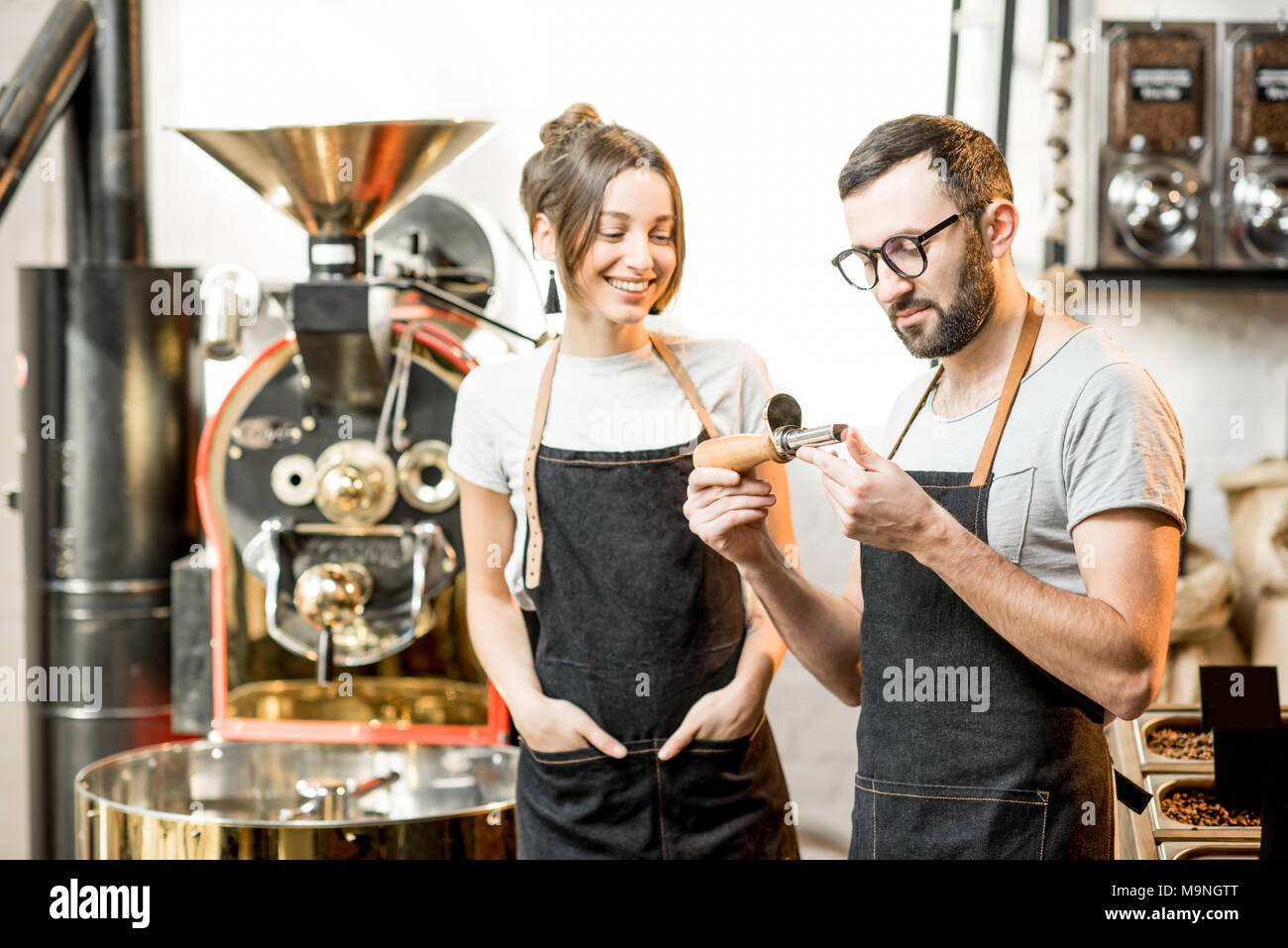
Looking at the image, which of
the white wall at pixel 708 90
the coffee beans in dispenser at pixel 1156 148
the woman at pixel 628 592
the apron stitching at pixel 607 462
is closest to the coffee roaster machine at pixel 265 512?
the white wall at pixel 708 90

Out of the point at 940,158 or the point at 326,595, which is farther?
the point at 326,595

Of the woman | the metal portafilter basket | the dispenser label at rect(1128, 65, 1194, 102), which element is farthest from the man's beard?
the dispenser label at rect(1128, 65, 1194, 102)

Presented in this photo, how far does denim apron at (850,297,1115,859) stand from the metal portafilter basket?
0.15m

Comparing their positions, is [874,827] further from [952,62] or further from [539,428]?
[952,62]

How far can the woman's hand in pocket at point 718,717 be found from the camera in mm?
1276

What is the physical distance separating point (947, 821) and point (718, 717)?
0.29 meters

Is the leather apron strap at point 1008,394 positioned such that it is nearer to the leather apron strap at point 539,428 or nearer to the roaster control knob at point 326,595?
the leather apron strap at point 539,428

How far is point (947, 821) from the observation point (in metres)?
1.07

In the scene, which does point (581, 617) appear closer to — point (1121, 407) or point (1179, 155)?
point (1121, 407)

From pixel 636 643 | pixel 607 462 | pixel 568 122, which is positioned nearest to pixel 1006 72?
pixel 568 122

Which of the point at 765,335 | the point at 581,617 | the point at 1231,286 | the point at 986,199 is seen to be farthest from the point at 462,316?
the point at 1231,286

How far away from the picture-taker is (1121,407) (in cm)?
95

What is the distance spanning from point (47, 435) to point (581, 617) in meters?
1.02

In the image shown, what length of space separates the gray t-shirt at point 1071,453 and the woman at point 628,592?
0.31 meters
